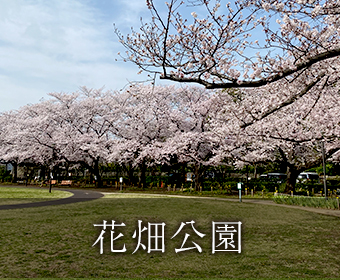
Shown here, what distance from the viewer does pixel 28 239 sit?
26.7ft

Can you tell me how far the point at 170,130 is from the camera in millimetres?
31578

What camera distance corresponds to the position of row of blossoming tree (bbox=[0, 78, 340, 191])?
2112 cm

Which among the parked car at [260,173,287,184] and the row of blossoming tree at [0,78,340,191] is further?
the parked car at [260,173,287,184]

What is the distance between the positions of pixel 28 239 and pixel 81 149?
107 ft

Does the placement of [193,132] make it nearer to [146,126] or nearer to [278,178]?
[146,126]

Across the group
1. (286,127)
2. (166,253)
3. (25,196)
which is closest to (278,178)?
(286,127)

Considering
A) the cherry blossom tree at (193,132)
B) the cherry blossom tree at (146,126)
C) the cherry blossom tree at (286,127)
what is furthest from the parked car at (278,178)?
the cherry blossom tree at (146,126)

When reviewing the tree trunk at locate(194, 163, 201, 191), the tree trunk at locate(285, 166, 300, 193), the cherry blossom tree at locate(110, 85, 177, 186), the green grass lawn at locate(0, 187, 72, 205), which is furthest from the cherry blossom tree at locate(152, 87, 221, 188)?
the green grass lawn at locate(0, 187, 72, 205)

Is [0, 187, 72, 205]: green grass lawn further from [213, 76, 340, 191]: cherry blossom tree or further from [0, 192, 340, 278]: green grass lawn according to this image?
[213, 76, 340, 191]: cherry blossom tree

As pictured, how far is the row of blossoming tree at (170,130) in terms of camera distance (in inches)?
832

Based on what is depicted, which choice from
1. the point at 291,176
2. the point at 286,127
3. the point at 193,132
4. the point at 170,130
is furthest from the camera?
the point at 170,130

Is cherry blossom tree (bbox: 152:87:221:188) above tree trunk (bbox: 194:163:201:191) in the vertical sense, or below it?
above

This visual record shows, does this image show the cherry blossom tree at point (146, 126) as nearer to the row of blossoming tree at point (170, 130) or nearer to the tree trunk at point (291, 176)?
the row of blossoming tree at point (170, 130)

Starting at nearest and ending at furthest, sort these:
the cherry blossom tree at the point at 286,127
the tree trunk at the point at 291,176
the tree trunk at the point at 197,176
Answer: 1. the cherry blossom tree at the point at 286,127
2. the tree trunk at the point at 291,176
3. the tree trunk at the point at 197,176
